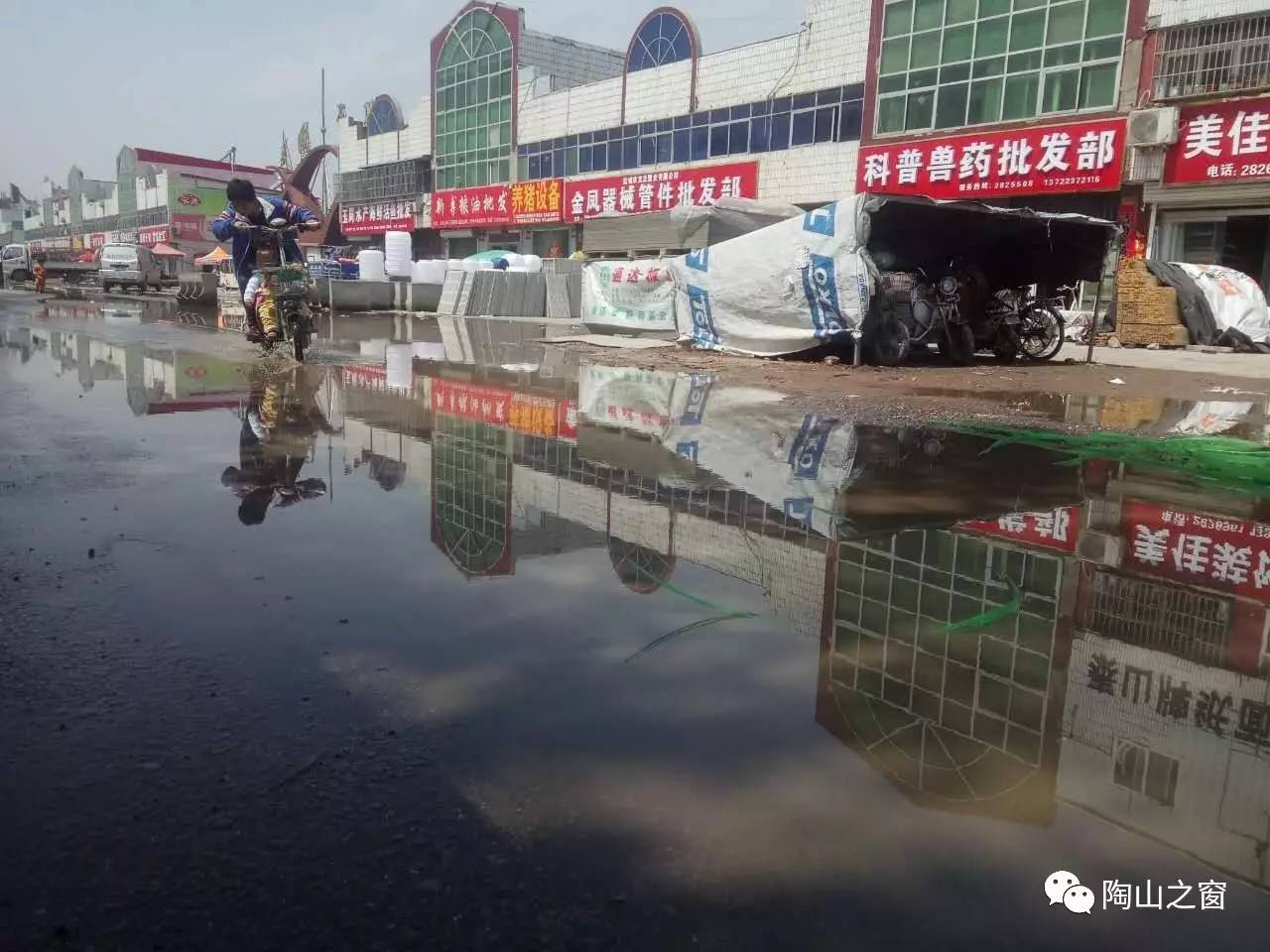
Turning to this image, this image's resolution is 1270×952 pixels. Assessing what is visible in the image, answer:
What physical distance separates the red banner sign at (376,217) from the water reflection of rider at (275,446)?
143 ft

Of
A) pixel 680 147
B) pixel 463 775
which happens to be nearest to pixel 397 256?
pixel 680 147

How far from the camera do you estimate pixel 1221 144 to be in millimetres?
21688

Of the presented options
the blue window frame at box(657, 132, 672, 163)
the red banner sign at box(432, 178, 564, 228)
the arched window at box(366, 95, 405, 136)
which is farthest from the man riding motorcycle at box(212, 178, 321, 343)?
the arched window at box(366, 95, 405, 136)

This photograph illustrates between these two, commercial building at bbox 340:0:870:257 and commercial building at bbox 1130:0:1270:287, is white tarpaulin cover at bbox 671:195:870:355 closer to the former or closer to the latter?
commercial building at bbox 1130:0:1270:287

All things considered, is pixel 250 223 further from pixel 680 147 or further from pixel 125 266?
pixel 125 266

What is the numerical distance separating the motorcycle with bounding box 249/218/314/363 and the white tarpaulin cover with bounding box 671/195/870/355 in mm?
6514

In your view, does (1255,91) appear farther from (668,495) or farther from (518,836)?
(518,836)

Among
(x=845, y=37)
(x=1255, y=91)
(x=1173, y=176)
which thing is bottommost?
(x=1173, y=176)

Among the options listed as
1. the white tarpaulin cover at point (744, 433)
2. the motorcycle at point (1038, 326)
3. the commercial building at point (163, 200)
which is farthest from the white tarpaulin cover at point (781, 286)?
the commercial building at point (163, 200)

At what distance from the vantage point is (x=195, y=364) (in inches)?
459

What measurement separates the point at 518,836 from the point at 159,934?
727 mm

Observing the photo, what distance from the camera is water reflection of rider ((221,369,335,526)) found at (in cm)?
525

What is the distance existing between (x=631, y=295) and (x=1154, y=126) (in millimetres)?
13623

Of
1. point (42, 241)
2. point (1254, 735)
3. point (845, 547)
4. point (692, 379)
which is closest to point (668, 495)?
point (845, 547)
